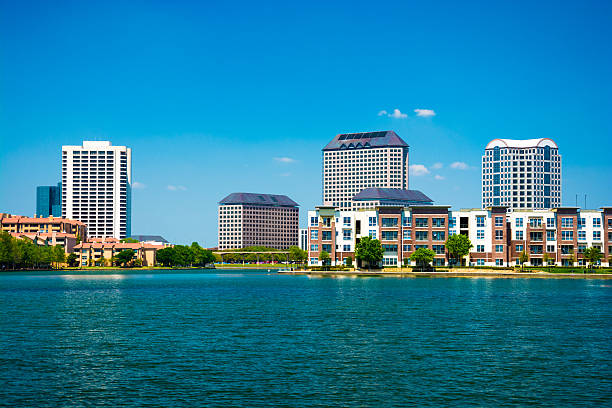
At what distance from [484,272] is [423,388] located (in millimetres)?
158735

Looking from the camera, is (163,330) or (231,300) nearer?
(163,330)

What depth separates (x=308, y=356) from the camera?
53.2m

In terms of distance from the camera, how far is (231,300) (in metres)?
111

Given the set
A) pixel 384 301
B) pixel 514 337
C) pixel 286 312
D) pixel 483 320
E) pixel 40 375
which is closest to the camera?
pixel 40 375

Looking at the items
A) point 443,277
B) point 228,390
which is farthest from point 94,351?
point 443,277

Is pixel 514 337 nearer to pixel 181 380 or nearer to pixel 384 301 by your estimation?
pixel 181 380

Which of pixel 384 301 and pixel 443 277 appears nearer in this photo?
pixel 384 301

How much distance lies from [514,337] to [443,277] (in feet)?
441

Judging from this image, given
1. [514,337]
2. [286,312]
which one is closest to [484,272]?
[286,312]

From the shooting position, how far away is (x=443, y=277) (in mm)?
196875

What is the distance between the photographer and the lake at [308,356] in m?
40.6

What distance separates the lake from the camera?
40600mm

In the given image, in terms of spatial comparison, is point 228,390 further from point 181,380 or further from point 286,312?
point 286,312

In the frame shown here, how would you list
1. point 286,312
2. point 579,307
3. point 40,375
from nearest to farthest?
point 40,375, point 286,312, point 579,307
